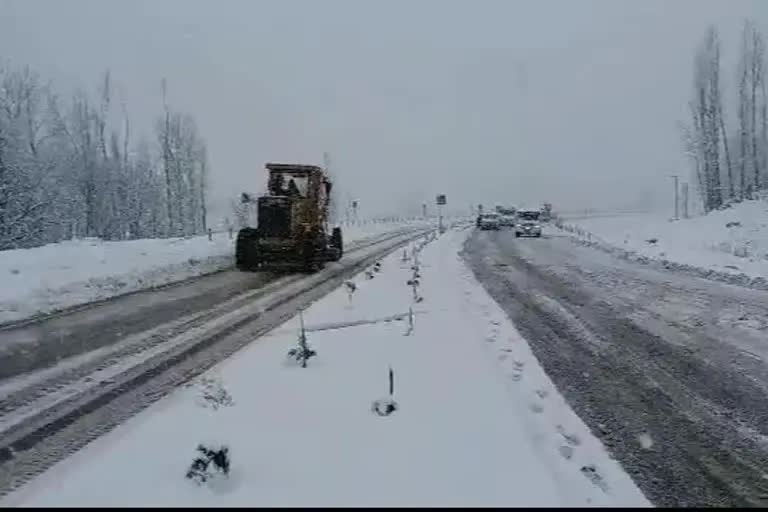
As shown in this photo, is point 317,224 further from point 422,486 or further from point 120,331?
point 422,486

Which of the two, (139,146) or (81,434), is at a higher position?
(139,146)

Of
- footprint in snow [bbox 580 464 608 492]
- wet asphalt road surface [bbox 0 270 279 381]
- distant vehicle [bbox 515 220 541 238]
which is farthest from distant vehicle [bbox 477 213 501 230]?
footprint in snow [bbox 580 464 608 492]

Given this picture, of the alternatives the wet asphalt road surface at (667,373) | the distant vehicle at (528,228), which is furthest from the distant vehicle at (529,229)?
the wet asphalt road surface at (667,373)

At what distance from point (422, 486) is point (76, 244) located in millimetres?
20571

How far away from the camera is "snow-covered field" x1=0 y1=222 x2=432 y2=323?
12.4m

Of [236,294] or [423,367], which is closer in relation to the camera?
[423,367]

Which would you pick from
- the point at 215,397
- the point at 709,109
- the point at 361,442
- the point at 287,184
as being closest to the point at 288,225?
→ the point at 287,184

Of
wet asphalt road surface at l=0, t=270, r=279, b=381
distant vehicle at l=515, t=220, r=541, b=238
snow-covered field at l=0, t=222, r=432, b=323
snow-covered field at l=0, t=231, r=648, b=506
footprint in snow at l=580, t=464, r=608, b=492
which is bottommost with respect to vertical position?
footprint in snow at l=580, t=464, r=608, b=492

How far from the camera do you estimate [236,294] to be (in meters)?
12.7

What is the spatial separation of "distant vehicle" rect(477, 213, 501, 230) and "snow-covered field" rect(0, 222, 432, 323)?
35370 mm

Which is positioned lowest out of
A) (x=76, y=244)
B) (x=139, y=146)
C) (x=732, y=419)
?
(x=732, y=419)

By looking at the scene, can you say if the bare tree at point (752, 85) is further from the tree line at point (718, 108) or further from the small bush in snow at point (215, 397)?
the small bush in snow at point (215, 397)

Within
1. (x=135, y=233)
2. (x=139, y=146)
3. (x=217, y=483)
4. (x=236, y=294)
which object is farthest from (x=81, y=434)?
(x=139, y=146)

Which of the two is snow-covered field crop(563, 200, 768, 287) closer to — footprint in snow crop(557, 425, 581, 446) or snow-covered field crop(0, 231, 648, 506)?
snow-covered field crop(0, 231, 648, 506)
